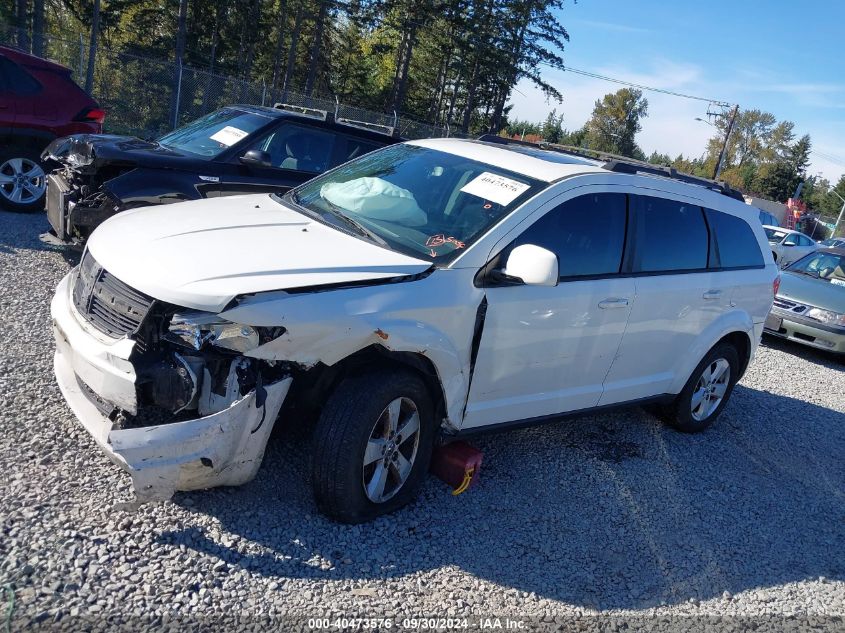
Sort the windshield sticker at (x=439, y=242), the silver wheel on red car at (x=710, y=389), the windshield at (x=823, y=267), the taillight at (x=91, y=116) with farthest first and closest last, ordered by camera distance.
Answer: the windshield at (x=823, y=267) < the taillight at (x=91, y=116) < the silver wheel on red car at (x=710, y=389) < the windshield sticker at (x=439, y=242)

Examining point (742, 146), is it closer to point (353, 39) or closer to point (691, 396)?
point (353, 39)

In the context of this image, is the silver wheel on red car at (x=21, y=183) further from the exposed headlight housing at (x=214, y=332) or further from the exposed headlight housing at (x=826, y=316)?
the exposed headlight housing at (x=826, y=316)

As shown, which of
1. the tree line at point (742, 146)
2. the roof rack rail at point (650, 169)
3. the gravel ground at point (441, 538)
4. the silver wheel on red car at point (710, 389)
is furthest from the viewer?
the tree line at point (742, 146)

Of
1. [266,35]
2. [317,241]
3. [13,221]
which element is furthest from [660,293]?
[266,35]

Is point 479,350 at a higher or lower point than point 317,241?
lower

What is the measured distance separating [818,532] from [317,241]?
3.73m

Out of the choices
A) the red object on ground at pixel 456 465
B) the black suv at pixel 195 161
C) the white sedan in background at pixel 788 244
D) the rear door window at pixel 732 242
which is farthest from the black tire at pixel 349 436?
the white sedan in background at pixel 788 244

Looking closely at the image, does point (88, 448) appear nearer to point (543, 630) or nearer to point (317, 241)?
point (317, 241)

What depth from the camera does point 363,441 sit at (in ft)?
10.9

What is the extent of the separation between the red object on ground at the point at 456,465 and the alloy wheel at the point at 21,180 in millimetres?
6699

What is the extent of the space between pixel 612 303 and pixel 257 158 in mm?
3941

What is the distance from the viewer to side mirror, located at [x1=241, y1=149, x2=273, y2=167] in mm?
6734

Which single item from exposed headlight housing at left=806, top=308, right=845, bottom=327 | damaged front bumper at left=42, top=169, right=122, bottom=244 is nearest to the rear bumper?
exposed headlight housing at left=806, top=308, right=845, bottom=327

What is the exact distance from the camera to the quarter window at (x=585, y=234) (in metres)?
4.01
